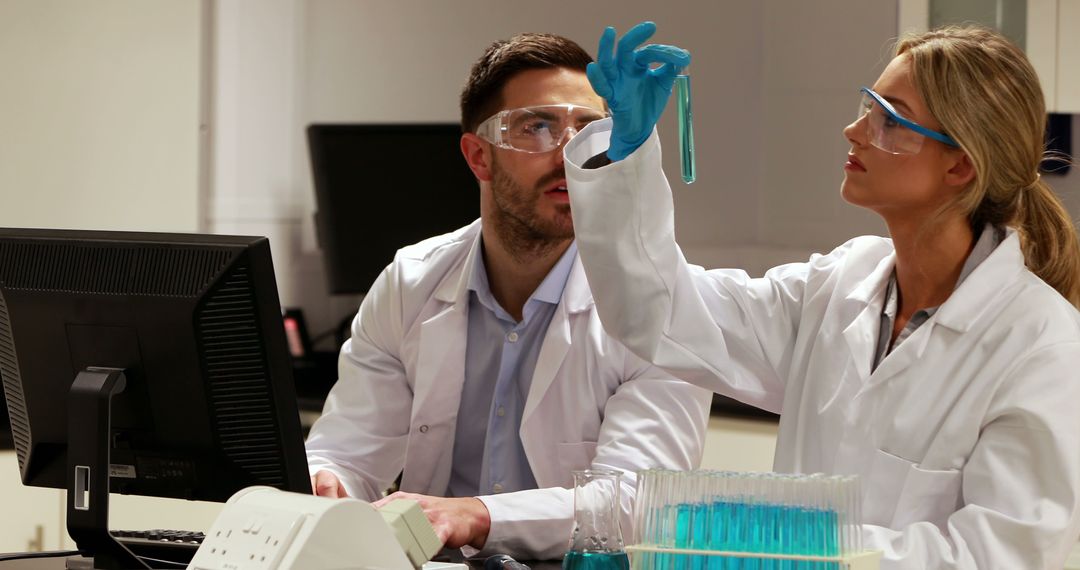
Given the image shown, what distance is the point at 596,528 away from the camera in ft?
4.64

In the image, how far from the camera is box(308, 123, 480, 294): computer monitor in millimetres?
4031

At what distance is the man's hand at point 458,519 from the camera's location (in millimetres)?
1760

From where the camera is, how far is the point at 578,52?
88.0 inches

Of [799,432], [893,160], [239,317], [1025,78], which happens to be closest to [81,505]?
[239,317]

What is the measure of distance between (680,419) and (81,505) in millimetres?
943

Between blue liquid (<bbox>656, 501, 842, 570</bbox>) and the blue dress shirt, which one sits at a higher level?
blue liquid (<bbox>656, 501, 842, 570</bbox>)

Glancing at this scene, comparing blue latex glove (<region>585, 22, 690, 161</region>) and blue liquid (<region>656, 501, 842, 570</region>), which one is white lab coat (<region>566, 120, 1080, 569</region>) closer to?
blue latex glove (<region>585, 22, 690, 161</region>)

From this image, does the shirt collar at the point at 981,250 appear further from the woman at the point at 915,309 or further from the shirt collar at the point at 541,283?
the shirt collar at the point at 541,283

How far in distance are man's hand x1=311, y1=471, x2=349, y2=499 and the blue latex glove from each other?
0.75m

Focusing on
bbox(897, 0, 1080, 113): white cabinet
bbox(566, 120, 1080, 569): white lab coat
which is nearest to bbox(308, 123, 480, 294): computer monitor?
bbox(897, 0, 1080, 113): white cabinet

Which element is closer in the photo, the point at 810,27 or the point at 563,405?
the point at 563,405

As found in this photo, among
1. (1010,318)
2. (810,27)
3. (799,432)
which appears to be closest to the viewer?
(1010,318)

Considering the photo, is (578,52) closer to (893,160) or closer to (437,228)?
(893,160)

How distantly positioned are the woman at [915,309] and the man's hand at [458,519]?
32cm
